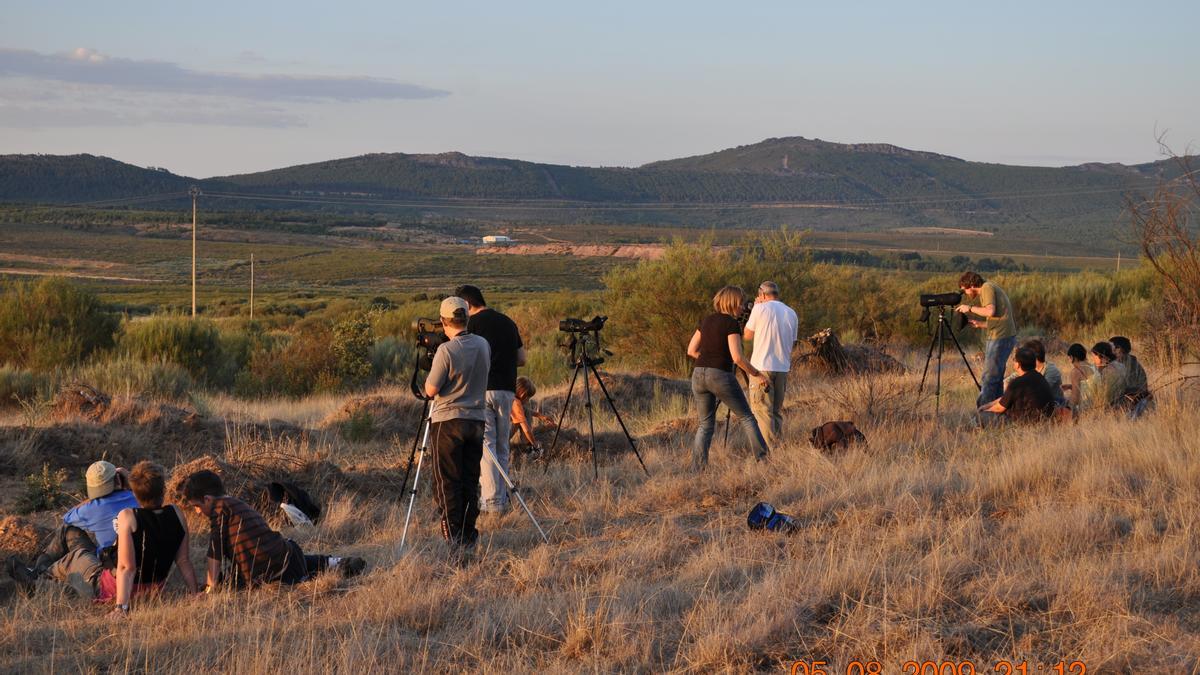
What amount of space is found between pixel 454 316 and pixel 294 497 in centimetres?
236

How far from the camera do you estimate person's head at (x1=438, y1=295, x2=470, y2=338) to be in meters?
7.18

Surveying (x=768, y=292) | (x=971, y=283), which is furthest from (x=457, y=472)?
(x=971, y=283)

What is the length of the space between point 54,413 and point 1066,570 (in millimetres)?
10304

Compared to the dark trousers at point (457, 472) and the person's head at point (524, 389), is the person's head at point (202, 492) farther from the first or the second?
the person's head at point (524, 389)

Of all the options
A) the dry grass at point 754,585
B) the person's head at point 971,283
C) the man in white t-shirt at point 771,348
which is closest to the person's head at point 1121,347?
the person's head at point 971,283

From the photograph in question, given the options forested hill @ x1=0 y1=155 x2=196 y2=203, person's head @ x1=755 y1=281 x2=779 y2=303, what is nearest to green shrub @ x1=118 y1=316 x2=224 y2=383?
person's head @ x1=755 y1=281 x2=779 y2=303

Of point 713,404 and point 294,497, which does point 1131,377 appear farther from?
point 294,497

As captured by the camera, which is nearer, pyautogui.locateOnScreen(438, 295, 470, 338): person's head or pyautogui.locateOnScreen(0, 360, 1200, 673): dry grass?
pyautogui.locateOnScreen(0, 360, 1200, 673): dry grass

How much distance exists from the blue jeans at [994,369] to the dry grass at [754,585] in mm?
2649

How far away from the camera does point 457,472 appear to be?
23.8 ft

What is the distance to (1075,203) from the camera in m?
136

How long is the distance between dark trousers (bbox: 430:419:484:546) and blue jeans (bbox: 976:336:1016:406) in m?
6.47

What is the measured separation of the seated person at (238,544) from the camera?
665cm

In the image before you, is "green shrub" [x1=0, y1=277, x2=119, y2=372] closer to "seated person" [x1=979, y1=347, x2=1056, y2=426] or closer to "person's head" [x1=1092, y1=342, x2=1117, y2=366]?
"seated person" [x1=979, y1=347, x2=1056, y2=426]
